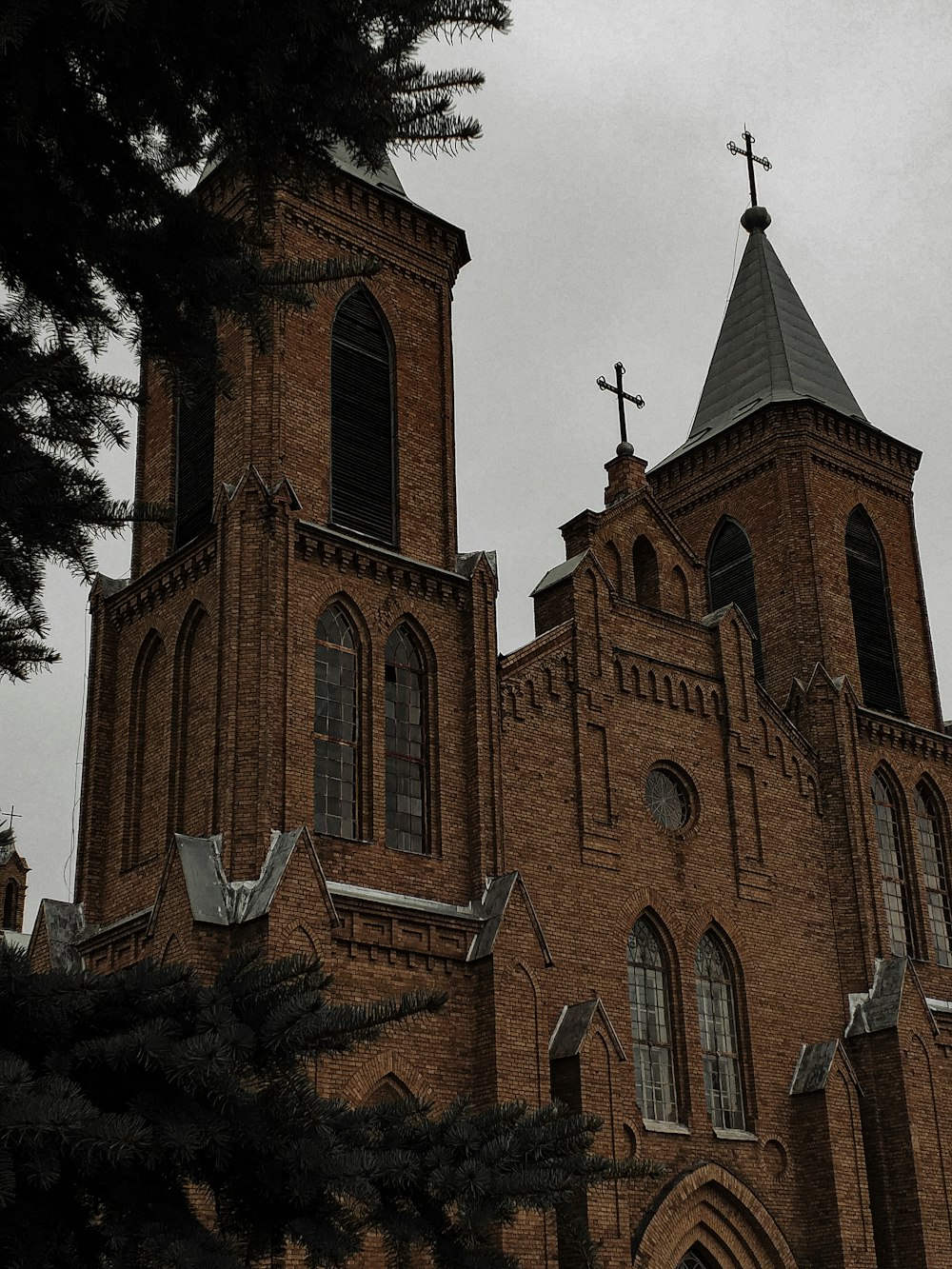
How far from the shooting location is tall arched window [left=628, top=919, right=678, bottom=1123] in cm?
2008

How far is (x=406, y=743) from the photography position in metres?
19.5

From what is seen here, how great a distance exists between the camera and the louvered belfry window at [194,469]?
803 inches

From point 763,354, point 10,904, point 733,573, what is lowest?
point 10,904

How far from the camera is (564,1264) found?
57.7ft

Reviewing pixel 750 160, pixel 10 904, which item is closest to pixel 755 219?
pixel 750 160

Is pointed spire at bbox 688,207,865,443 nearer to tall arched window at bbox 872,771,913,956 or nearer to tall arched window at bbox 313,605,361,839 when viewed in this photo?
tall arched window at bbox 872,771,913,956

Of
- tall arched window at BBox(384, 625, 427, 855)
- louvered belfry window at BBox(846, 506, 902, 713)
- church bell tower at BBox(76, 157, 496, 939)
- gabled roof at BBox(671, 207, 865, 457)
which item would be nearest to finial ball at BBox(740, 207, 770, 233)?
gabled roof at BBox(671, 207, 865, 457)

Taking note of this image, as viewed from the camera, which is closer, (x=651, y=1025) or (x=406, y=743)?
(x=406, y=743)

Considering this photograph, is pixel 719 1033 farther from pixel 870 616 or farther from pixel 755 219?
pixel 755 219

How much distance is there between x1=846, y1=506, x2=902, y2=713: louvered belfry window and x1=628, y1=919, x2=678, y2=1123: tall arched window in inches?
285

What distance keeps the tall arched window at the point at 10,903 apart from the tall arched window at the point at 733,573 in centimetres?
2318

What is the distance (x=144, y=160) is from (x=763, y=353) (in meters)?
24.6

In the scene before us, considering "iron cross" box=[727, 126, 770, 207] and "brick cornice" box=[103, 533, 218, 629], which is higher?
"iron cross" box=[727, 126, 770, 207]

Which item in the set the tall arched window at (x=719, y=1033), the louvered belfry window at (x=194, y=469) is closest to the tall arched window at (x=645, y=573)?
the tall arched window at (x=719, y=1033)
